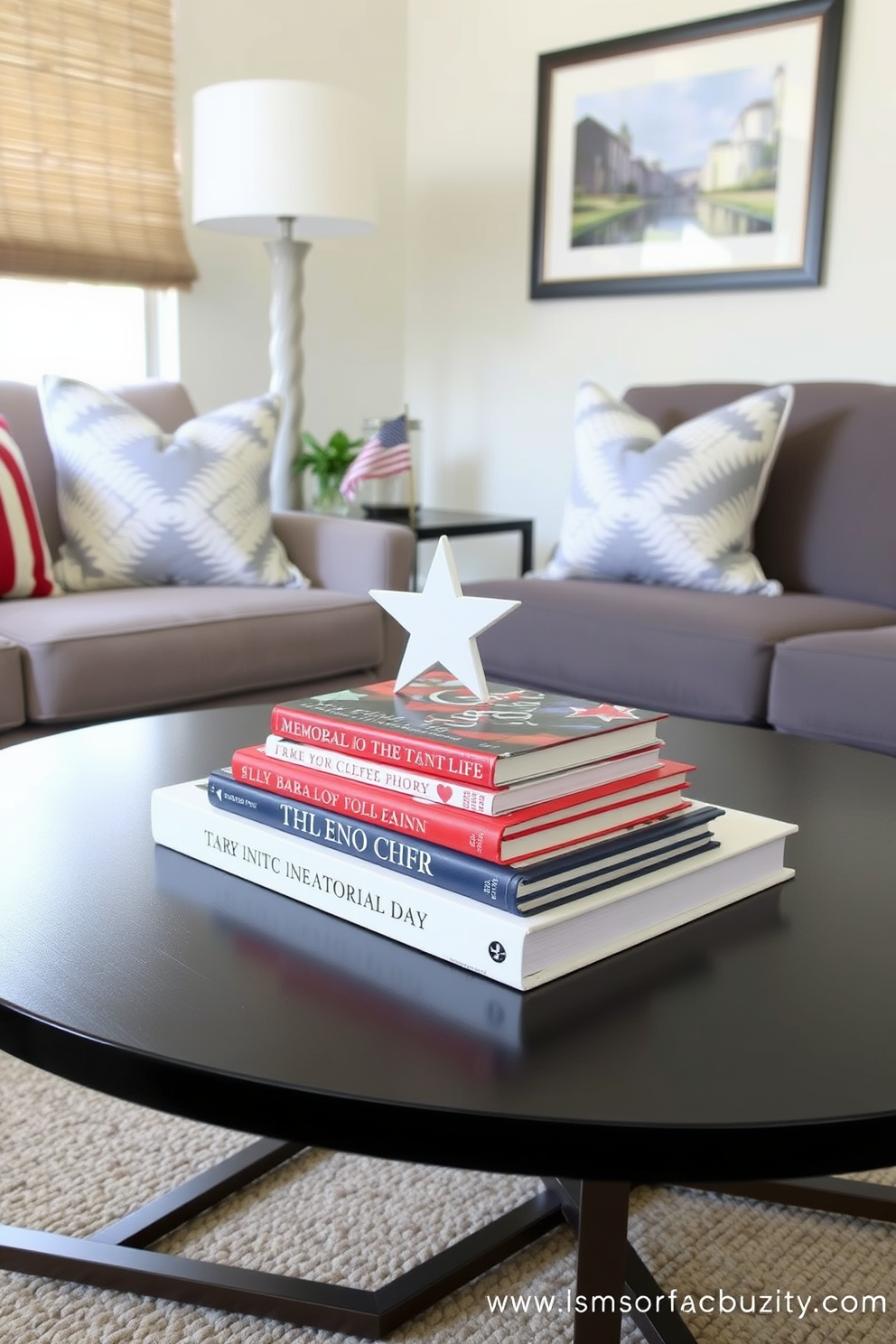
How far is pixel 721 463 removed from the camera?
252 cm

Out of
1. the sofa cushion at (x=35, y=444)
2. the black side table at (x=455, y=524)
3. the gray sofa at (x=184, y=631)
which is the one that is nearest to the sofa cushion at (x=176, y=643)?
the gray sofa at (x=184, y=631)

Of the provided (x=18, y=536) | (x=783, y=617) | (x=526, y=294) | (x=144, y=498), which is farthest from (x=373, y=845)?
(x=526, y=294)

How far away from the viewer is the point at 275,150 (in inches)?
114

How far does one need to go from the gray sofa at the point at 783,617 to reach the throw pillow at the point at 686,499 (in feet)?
0.21

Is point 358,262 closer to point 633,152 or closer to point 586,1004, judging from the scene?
point 633,152

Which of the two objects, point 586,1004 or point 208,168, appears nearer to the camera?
point 586,1004

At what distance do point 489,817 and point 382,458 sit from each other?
7.52ft

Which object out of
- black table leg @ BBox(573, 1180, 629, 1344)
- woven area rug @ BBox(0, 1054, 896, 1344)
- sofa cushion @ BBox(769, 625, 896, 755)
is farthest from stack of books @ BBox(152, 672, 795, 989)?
sofa cushion @ BBox(769, 625, 896, 755)

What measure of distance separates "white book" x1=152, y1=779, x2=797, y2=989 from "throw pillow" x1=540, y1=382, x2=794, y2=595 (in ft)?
5.37

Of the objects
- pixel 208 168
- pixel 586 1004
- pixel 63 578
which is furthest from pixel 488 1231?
pixel 208 168

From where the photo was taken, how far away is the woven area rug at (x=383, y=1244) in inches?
42.1

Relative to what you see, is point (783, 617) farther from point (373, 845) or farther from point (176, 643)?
point (373, 845)

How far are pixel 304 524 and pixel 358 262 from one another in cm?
147

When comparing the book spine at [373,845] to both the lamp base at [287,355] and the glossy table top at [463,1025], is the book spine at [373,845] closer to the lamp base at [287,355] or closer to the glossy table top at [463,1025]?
the glossy table top at [463,1025]
